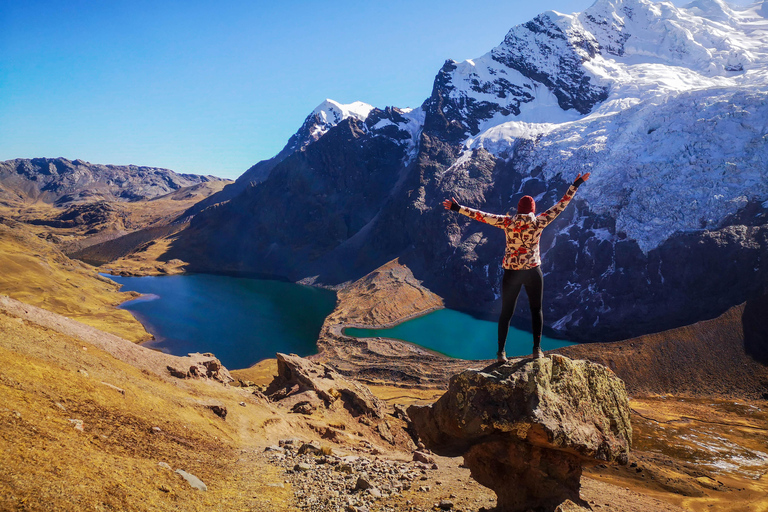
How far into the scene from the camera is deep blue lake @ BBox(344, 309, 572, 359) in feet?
197

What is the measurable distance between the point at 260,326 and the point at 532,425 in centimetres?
6691

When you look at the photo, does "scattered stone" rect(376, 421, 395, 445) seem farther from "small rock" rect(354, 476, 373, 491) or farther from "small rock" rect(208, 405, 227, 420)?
"small rock" rect(354, 476, 373, 491)

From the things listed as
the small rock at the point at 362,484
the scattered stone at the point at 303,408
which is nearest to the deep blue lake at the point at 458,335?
the scattered stone at the point at 303,408

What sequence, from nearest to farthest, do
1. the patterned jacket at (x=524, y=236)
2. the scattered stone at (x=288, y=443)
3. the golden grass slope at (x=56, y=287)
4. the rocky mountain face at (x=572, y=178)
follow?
the patterned jacket at (x=524, y=236), the scattered stone at (x=288, y=443), the golden grass slope at (x=56, y=287), the rocky mountain face at (x=572, y=178)

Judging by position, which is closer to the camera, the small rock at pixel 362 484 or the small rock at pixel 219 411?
the small rock at pixel 362 484

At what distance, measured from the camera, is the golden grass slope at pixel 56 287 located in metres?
56.5

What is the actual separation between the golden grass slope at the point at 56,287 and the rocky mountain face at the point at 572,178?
161ft

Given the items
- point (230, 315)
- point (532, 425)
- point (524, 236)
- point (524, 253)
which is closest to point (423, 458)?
point (532, 425)

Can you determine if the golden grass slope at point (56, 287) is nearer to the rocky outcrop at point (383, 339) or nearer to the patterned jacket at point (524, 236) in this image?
the rocky outcrop at point (383, 339)

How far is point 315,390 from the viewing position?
81.7 feet

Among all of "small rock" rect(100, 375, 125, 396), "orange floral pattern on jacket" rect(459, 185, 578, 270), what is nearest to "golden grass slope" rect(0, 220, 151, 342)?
"small rock" rect(100, 375, 125, 396)

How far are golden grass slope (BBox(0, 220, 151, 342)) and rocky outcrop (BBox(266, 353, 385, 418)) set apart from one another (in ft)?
127

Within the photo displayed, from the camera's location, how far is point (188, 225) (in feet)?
488

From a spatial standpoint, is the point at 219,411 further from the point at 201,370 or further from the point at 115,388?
the point at 201,370
